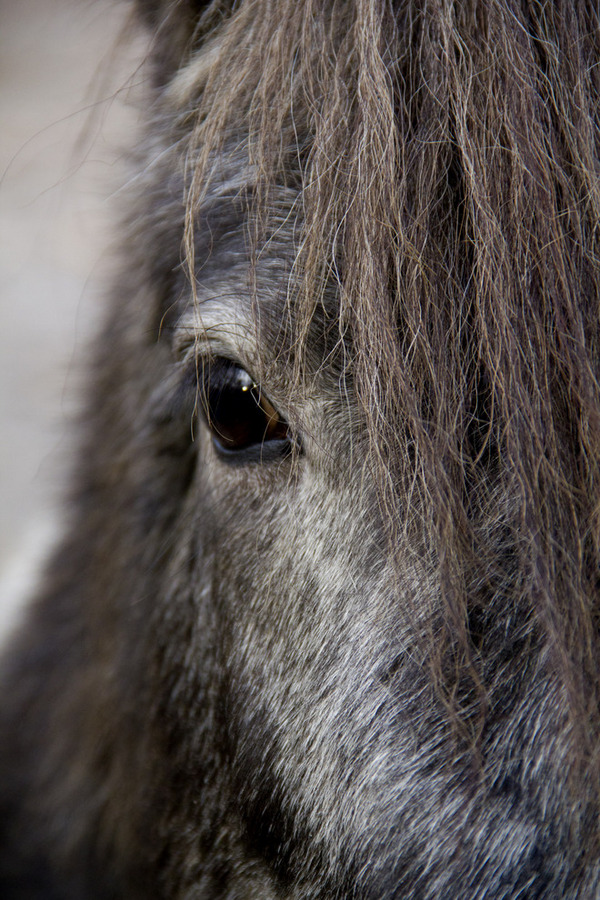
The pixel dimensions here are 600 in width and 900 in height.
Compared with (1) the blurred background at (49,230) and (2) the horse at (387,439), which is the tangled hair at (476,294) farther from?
(1) the blurred background at (49,230)

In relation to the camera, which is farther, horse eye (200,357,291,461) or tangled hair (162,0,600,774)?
horse eye (200,357,291,461)

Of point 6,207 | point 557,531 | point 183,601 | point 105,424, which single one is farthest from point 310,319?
point 6,207

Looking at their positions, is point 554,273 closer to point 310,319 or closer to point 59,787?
point 310,319

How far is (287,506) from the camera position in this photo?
789 millimetres

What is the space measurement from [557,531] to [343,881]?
1.16 ft

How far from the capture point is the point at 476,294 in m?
0.64

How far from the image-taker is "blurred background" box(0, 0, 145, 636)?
1.18 metres

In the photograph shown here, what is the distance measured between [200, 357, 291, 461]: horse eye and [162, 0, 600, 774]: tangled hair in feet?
0.38

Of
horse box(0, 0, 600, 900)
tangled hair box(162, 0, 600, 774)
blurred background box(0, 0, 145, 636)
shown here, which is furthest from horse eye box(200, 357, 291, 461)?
blurred background box(0, 0, 145, 636)

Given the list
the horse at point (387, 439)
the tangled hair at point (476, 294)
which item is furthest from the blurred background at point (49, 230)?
the tangled hair at point (476, 294)

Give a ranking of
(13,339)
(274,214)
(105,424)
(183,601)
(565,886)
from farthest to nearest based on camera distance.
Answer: (13,339) → (105,424) → (183,601) → (274,214) → (565,886)

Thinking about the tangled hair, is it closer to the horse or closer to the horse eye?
the horse

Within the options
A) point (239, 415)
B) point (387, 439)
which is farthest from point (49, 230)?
point (387, 439)

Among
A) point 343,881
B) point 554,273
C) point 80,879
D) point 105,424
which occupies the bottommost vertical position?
point 80,879
